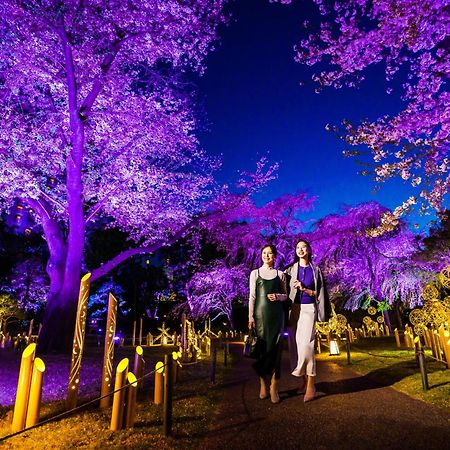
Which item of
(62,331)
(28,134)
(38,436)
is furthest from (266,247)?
A: (28,134)

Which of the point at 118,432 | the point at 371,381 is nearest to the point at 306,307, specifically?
the point at 371,381

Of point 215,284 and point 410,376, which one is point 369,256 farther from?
point 410,376

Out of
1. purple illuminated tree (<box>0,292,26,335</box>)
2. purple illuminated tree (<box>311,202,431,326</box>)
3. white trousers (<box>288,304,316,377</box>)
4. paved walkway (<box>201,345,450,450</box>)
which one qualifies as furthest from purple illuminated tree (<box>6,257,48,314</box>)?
white trousers (<box>288,304,316,377</box>)

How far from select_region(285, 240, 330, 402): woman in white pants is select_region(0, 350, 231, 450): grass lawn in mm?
1462

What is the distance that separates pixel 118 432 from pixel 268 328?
227cm

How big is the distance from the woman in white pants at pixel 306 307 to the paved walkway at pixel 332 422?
1.45 ft

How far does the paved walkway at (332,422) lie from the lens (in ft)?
11.5

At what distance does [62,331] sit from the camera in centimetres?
1172

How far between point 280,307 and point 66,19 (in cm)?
1229

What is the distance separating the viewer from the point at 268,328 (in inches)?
199

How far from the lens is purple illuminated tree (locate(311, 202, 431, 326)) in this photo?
19797 millimetres

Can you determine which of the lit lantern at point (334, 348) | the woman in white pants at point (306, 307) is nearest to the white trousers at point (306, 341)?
the woman in white pants at point (306, 307)

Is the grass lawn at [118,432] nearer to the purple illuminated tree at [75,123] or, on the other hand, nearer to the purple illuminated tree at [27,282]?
the purple illuminated tree at [75,123]

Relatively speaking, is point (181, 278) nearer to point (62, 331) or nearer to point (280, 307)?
point (62, 331)
